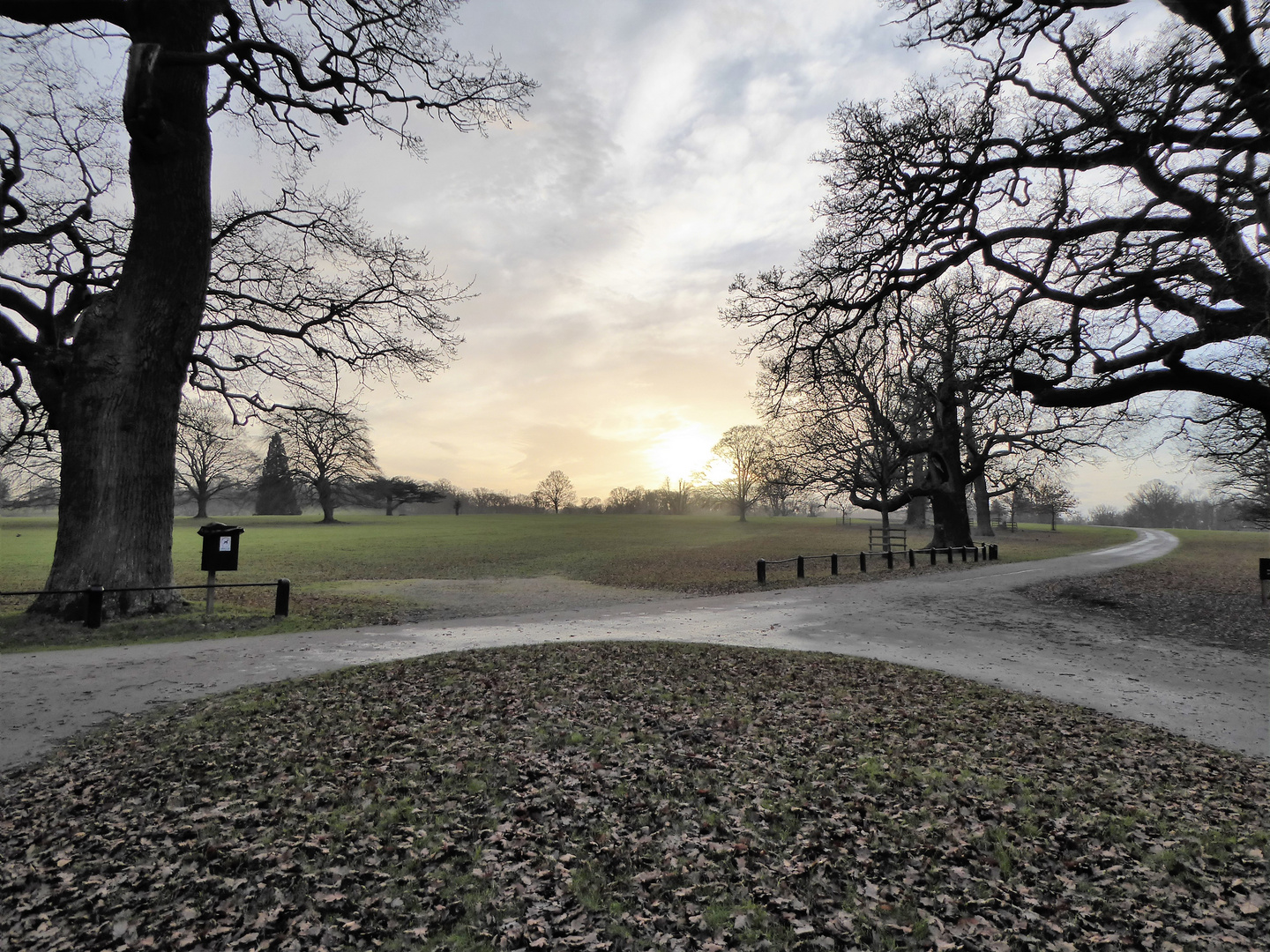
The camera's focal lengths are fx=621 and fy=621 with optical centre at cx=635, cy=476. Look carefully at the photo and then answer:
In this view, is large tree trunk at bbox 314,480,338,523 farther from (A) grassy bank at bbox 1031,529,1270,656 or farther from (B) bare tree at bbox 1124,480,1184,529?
(B) bare tree at bbox 1124,480,1184,529

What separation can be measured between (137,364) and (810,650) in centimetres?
1263

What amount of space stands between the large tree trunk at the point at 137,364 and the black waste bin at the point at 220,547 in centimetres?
107

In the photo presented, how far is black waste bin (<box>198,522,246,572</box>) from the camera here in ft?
40.4

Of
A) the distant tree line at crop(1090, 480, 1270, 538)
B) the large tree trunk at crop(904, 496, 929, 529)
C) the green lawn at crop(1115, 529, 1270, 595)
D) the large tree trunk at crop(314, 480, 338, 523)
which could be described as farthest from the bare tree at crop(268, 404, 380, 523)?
the distant tree line at crop(1090, 480, 1270, 538)

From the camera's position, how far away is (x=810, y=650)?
995cm

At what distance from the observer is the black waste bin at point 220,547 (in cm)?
1231

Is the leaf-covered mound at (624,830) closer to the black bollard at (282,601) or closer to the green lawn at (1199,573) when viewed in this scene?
the black bollard at (282,601)

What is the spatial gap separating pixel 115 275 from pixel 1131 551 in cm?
4617

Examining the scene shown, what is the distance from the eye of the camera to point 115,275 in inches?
532

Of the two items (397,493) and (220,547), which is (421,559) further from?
(397,493)

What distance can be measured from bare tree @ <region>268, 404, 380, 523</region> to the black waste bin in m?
3.90

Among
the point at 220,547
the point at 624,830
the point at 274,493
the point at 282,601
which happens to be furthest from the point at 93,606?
the point at 274,493

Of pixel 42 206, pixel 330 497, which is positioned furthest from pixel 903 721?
pixel 330 497

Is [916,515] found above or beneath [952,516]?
above
